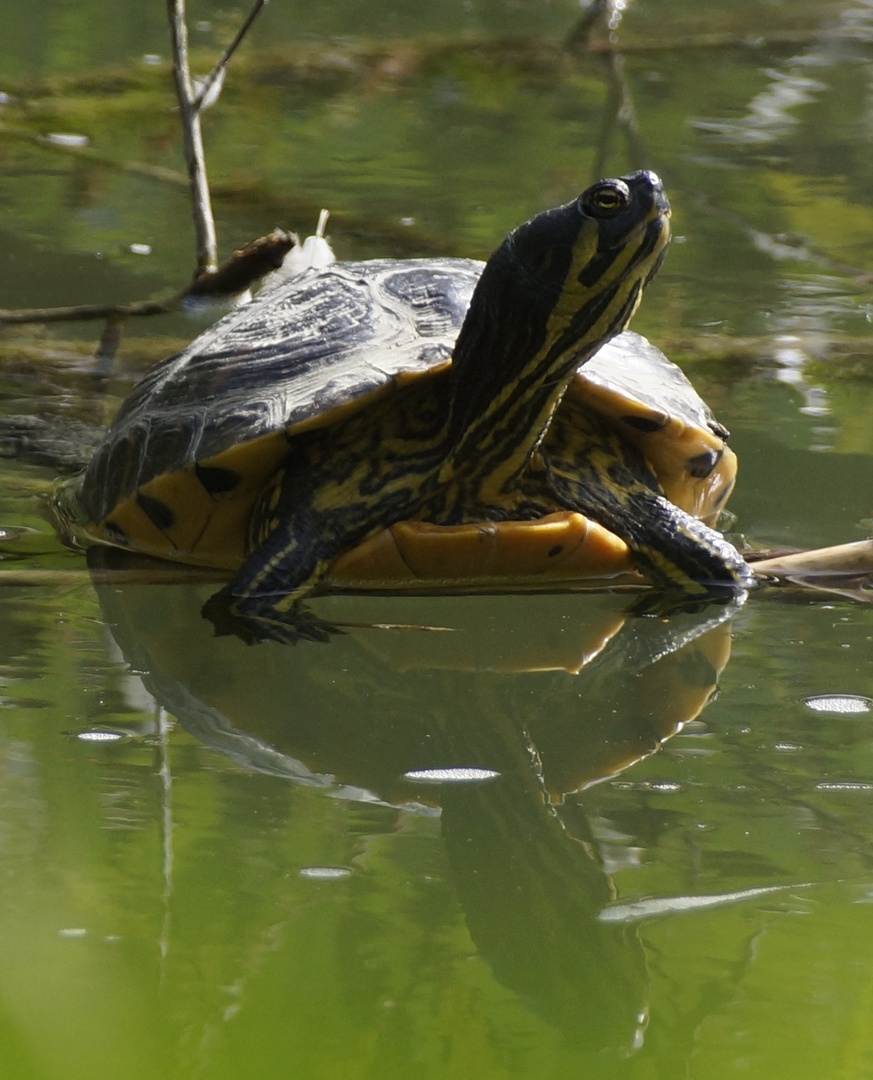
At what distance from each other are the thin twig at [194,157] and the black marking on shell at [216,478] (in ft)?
4.20

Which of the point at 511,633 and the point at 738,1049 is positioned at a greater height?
the point at 738,1049

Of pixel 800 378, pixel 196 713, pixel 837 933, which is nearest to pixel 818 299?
pixel 800 378

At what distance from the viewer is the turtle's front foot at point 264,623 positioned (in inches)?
104

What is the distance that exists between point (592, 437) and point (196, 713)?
1.35 m

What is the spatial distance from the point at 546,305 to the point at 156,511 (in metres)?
1.08

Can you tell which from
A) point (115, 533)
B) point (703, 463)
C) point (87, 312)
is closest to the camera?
point (703, 463)

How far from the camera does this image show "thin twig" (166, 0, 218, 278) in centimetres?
436

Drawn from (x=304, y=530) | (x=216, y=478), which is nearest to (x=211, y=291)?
(x=216, y=478)

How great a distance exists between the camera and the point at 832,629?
2664 millimetres

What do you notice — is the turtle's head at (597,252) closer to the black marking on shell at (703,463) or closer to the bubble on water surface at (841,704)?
the black marking on shell at (703,463)

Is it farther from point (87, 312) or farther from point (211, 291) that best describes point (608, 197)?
point (87, 312)

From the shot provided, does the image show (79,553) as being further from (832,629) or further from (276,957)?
(276,957)

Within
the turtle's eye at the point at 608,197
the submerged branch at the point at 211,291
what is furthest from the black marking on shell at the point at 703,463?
the submerged branch at the point at 211,291

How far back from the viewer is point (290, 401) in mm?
3033
